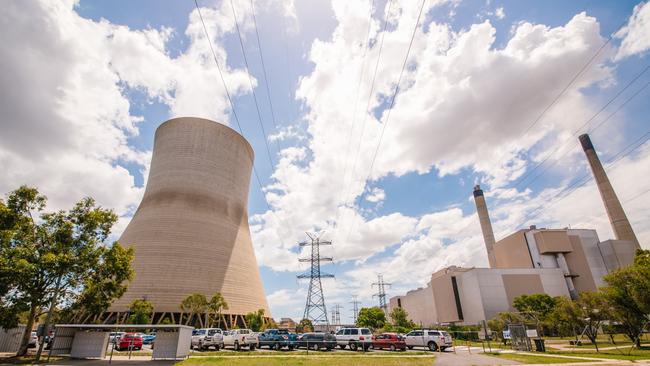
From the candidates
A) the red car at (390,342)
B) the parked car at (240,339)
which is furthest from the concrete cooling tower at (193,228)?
the red car at (390,342)

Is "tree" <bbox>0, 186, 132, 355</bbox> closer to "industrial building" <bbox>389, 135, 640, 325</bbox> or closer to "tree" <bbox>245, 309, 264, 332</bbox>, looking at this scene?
"tree" <bbox>245, 309, 264, 332</bbox>

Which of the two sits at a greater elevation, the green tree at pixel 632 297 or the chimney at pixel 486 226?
the chimney at pixel 486 226

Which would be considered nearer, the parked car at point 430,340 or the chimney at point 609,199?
the parked car at point 430,340

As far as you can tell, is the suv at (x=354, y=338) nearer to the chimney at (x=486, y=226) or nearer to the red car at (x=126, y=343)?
the red car at (x=126, y=343)

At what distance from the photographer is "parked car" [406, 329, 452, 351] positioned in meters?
26.1

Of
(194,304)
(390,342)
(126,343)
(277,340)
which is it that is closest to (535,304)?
(390,342)

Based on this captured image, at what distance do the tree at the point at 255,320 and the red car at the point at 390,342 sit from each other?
2598 cm

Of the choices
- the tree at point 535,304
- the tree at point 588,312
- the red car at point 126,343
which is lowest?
the red car at point 126,343

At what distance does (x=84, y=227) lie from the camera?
22.0 metres

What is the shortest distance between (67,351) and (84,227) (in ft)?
25.3

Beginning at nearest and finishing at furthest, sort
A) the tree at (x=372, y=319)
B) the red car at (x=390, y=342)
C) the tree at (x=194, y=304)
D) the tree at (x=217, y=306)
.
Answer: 1. the red car at (x=390, y=342)
2. the tree at (x=194, y=304)
3. the tree at (x=217, y=306)
4. the tree at (x=372, y=319)

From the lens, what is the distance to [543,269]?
6781 centimetres

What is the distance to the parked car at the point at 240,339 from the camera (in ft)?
85.8

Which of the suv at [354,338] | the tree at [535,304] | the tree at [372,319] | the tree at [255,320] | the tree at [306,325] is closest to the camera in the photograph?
the suv at [354,338]
